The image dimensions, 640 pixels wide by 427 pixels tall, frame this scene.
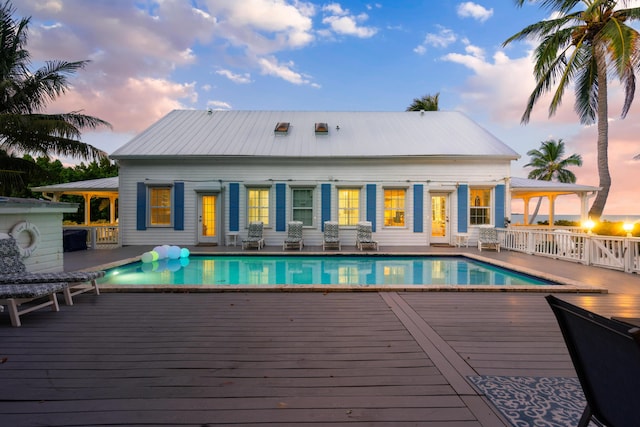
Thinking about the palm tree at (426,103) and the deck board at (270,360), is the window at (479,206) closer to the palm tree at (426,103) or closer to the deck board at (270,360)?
the deck board at (270,360)

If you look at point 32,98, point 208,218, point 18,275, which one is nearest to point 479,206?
point 208,218

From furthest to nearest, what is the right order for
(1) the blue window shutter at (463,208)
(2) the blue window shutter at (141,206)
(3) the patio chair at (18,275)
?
(1) the blue window shutter at (463,208), (2) the blue window shutter at (141,206), (3) the patio chair at (18,275)

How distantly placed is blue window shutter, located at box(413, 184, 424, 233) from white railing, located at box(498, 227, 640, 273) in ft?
9.05

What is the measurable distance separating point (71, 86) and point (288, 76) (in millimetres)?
10811

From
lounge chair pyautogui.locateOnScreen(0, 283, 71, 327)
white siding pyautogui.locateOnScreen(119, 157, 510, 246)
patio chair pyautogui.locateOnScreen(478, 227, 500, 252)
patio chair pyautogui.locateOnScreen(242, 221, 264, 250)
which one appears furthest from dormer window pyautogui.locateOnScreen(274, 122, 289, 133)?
lounge chair pyautogui.locateOnScreen(0, 283, 71, 327)

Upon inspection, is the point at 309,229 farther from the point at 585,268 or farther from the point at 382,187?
the point at 585,268

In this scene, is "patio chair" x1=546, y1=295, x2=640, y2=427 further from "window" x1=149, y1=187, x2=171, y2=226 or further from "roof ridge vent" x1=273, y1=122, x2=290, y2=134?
"roof ridge vent" x1=273, y1=122, x2=290, y2=134

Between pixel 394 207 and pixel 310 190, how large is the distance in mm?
3340

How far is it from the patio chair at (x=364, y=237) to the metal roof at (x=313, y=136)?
2.70m

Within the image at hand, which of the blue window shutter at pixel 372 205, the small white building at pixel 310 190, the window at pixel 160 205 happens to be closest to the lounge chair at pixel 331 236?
the small white building at pixel 310 190

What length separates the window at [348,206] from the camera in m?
11.6

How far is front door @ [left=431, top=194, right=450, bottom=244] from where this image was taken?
11711mm

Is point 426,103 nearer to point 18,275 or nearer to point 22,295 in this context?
point 18,275

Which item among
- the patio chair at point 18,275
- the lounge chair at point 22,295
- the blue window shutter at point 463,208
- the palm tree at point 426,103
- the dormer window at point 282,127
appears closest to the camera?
the lounge chair at point 22,295
